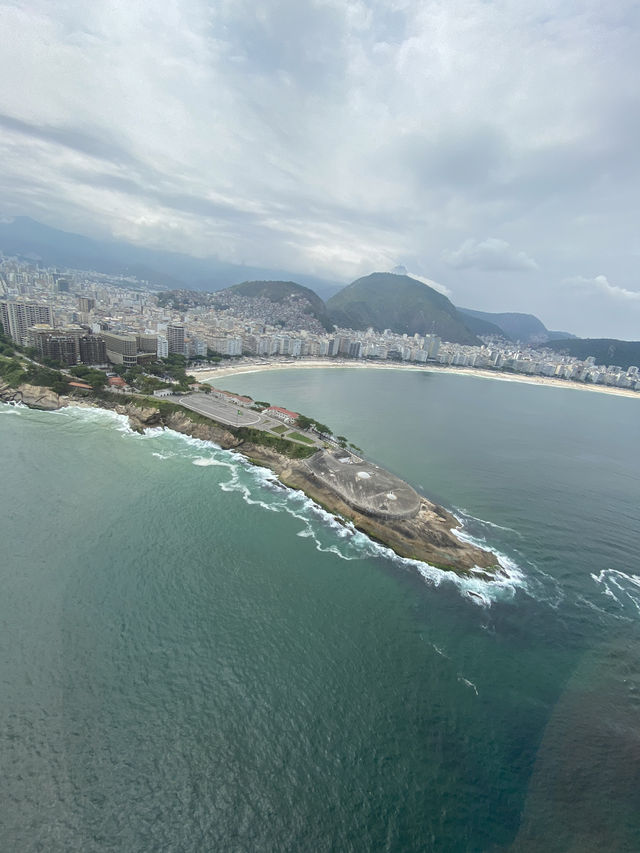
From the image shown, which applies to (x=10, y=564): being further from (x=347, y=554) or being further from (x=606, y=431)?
(x=606, y=431)

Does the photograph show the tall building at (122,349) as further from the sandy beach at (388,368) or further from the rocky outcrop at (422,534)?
the rocky outcrop at (422,534)

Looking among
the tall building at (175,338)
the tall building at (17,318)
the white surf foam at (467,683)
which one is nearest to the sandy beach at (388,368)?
the tall building at (175,338)

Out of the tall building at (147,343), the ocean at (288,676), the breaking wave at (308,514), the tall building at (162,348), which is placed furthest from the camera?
the tall building at (162,348)

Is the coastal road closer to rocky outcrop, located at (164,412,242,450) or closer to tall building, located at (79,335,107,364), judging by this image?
rocky outcrop, located at (164,412,242,450)

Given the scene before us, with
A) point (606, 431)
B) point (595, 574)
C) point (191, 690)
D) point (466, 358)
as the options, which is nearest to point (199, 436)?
point (191, 690)

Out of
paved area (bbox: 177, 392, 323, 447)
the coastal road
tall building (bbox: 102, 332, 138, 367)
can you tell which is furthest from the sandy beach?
paved area (bbox: 177, 392, 323, 447)
